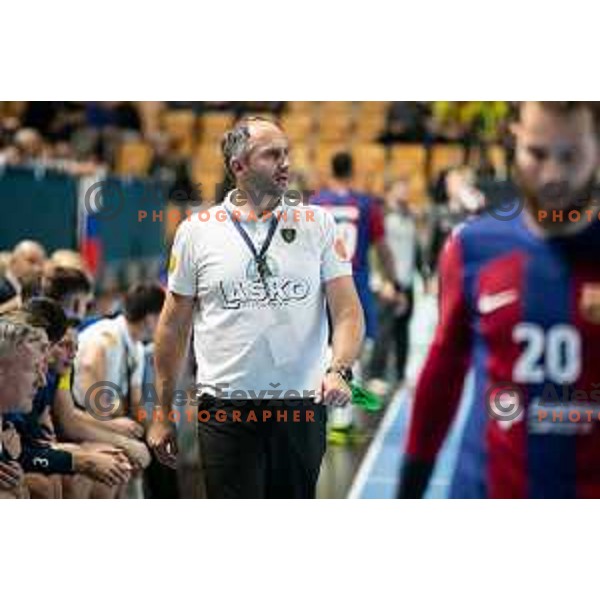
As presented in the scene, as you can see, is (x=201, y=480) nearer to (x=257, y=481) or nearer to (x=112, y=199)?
(x=257, y=481)

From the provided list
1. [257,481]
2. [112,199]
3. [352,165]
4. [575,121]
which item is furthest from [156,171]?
[575,121]

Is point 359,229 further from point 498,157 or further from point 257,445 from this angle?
point 257,445

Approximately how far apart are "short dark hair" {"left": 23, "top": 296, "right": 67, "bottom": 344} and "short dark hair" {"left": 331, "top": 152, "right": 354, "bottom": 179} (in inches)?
37.2

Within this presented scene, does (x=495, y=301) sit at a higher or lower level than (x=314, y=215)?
lower

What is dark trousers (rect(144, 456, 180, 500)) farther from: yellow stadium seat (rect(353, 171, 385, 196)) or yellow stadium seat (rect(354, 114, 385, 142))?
yellow stadium seat (rect(354, 114, 385, 142))

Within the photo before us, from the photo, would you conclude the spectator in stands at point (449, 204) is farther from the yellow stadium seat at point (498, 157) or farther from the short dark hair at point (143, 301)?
the short dark hair at point (143, 301)

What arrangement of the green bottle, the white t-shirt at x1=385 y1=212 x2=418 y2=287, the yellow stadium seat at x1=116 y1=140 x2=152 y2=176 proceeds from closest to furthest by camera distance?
the green bottle, the white t-shirt at x1=385 y1=212 x2=418 y2=287, the yellow stadium seat at x1=116 y1=140 x2=152 y2=176

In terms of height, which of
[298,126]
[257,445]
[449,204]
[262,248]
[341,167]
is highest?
[298,126]

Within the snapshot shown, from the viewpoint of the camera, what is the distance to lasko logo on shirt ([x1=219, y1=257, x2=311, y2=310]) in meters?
3.74

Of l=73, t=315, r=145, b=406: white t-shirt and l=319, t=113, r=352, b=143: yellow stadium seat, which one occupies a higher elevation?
l=319, t=113, r=352, b=143: yellow stadium seat

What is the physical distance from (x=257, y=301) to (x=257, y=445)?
40 centimetres

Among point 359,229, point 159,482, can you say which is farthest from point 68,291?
point 359,229

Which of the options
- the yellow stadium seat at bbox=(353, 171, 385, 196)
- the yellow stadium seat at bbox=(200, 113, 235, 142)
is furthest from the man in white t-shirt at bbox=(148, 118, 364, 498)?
the yellow stadium seat at bbox=(353, 171, 385, 196)

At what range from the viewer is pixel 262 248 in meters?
3.76
